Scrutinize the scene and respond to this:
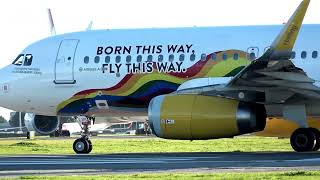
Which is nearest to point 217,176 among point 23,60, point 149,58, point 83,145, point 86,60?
point 149,58

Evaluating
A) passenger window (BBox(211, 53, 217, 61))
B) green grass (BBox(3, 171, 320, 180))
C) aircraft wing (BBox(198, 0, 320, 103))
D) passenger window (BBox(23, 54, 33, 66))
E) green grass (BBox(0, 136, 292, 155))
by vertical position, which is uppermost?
passenger window (BBox(23, 54, 33, 66))

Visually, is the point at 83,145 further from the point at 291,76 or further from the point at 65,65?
the point at 291,76

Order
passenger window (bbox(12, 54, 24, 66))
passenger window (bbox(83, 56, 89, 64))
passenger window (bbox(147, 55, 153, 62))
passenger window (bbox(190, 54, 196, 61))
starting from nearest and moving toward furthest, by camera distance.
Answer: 1. passenger window (bbox(190, 54, 196, 61))
2. passenger window (bbox(147, 55, 153, 62))
3. passenger window (bbox(83, 56, 89, 64))
4. passenger window (bbox(12, 54, 24, 66))

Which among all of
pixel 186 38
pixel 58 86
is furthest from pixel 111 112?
pixel 186 38

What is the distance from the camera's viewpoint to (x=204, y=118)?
20578 millimetres

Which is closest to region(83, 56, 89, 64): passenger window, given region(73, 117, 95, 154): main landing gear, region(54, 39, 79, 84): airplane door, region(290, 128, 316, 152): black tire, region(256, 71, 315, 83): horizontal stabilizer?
region(54, 39, 79, 84): airplane door

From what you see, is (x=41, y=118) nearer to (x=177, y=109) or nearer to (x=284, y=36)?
(x=177, y=109)

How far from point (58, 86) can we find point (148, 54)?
3.34 metres

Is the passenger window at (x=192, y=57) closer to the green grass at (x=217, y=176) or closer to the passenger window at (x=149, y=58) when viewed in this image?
the passenger window at (x=149, y=58)

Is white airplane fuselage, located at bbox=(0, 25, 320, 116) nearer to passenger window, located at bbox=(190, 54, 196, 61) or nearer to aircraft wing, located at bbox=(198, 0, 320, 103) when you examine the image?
passenger window, located at bbox=(190, 54, 196, 61)

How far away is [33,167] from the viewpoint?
17766 millimetres

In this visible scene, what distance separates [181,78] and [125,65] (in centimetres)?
203

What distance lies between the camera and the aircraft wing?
763 inches

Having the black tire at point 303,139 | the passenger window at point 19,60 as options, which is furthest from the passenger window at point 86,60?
the black tire at point 303,139
